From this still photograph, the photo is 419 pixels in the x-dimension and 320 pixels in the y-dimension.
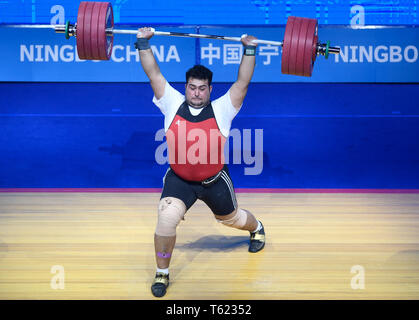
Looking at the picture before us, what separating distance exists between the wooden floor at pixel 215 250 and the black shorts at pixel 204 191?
1.10 ft

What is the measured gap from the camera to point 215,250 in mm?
3443

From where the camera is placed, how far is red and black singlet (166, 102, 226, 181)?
9.77ft

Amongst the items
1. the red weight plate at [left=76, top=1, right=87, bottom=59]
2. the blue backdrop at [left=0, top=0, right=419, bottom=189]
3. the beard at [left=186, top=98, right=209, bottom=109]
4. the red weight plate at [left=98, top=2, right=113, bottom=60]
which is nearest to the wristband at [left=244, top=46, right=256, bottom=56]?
the beard at [left=186, top=98, right=209, bottom=109]

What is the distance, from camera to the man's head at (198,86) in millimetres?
3000

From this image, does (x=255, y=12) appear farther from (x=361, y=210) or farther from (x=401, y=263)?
(x=401, y=263)

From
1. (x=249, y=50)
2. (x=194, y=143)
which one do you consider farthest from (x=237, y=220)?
(x=249, y=50)

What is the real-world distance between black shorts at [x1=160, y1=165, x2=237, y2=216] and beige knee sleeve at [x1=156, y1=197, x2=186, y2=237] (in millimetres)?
72

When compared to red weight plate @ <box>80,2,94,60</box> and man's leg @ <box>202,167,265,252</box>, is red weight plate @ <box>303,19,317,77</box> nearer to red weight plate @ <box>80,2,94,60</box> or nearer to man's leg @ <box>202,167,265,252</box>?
man's leg @ <box>202,167,265,252</box>

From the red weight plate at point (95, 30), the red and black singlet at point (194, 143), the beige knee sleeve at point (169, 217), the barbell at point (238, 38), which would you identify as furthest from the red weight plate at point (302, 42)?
the red weight plate at point (95, 30)

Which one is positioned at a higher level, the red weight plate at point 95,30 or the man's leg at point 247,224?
the red weight plate at point 95,30

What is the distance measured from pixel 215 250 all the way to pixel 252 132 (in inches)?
81.3

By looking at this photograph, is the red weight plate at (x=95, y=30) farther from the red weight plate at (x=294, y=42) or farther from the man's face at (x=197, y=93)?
the red weight plate at (x=294, y=42)

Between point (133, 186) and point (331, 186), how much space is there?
190 centimetres

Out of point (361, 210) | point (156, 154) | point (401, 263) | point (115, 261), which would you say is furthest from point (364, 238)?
point (156, 154)
